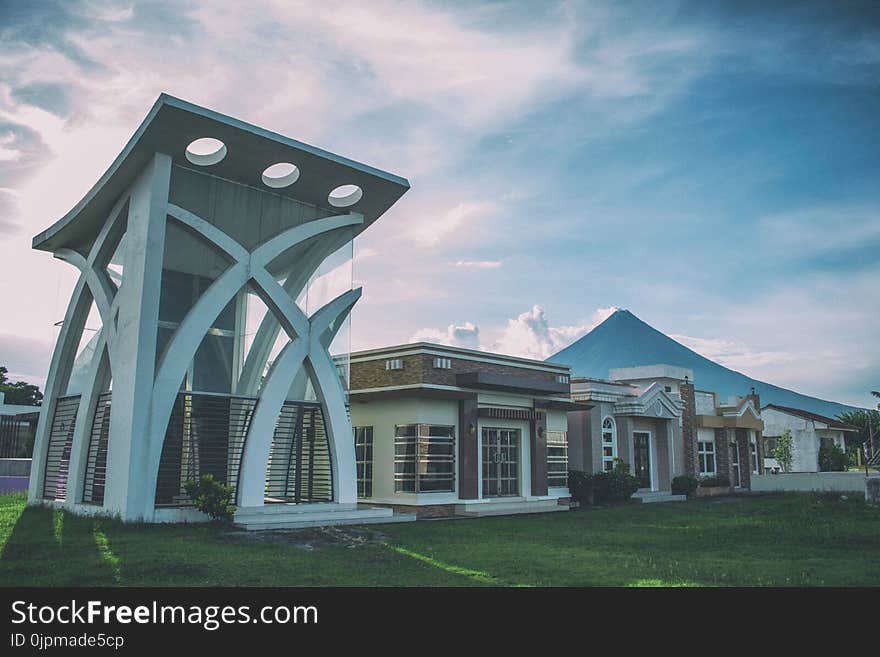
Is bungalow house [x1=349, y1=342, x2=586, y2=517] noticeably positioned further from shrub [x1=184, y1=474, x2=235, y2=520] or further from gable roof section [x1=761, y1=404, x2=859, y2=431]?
gable roof section [x1=761, y1=404, x2=859, y2=431]

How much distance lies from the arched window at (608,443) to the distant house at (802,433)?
1935 cm

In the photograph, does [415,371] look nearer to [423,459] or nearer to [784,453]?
[423,459]

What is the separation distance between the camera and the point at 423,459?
18375 mm

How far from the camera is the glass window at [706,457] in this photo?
1164 inches

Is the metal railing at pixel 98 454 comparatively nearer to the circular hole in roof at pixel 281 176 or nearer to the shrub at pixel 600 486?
the circular hole in roof at pixel 281 176

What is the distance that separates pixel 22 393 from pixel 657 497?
40513 mm

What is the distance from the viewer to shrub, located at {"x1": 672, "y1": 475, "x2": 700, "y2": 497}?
26500 millimetres

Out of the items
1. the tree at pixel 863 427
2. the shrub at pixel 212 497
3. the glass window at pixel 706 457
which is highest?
the tree at pixel 863 427

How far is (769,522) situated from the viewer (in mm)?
15594

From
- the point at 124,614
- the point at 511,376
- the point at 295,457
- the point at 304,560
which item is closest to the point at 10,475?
the point at 295,457

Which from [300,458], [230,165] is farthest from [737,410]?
[230,165]

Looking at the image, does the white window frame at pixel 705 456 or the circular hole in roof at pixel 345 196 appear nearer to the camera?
the circular hole in roof at pixel 345 196

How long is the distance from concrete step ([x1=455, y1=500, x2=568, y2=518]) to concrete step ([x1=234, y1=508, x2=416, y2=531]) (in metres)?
2.69

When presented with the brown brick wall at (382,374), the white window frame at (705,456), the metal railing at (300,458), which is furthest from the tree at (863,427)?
the metal railing at (300,458)
